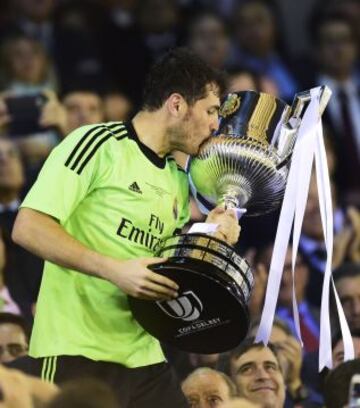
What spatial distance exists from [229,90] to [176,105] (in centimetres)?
74

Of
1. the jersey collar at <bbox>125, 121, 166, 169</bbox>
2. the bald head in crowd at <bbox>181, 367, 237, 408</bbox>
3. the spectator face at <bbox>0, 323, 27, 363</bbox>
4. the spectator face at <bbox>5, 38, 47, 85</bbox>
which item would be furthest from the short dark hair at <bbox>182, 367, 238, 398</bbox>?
the spectator face at <bbox>5, 38, 47, 85</bbox>

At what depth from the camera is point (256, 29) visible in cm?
973

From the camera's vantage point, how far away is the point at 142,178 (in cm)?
515

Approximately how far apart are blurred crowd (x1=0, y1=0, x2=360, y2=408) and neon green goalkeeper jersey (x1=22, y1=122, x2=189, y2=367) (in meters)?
0.33

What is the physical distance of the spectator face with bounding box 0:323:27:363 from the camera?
21.0 ft

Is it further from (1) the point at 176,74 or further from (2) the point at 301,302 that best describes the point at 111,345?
(2) the point at 301,302

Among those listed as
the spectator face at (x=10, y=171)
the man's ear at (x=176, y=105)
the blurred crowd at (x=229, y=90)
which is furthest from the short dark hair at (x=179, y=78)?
the spectator face at (x=10, y=171)

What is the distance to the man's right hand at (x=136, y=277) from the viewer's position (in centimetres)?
476

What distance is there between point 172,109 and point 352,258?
3244mm

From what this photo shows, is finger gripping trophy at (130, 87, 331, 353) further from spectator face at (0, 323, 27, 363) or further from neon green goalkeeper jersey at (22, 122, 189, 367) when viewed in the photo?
spectator face at (0, 323, 27, 363)

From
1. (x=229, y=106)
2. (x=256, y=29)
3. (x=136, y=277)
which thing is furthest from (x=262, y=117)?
(x=256, y=29)

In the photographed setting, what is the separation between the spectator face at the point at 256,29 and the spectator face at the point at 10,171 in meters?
2.76

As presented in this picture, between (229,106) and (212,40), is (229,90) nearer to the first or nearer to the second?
(229,106)

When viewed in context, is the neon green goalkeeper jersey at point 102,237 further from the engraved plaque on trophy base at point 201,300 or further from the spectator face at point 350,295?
the spectator face at point 350,295
